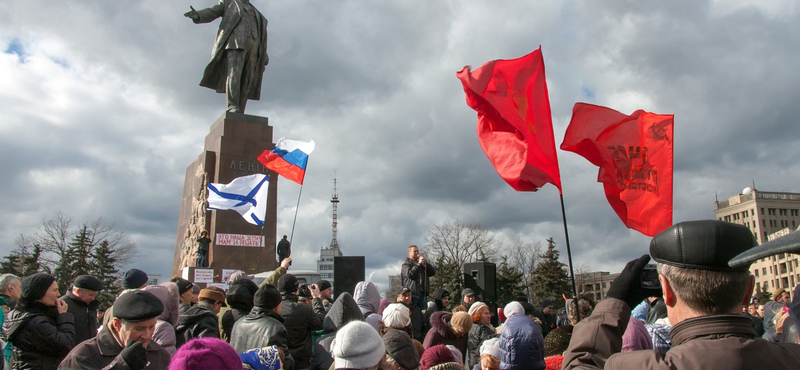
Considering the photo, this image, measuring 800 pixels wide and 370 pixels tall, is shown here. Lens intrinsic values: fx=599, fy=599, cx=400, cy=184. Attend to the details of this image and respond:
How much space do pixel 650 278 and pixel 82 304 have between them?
A: 16.9ft

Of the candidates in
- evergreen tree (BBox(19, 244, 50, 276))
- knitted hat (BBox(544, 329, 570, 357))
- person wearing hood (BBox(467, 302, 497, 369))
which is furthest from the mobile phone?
evergreen tree (BBox(19, 244, 50, 276))

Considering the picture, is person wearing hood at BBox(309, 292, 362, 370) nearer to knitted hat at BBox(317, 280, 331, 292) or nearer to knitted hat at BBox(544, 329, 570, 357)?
knitted hat at BBox(317, 280, 331, 292)

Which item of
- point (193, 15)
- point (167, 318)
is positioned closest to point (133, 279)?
point (167, 318)

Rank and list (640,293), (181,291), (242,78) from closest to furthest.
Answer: (640,293)
(181,291)
(242,78)

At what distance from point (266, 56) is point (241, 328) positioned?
14.3 metres

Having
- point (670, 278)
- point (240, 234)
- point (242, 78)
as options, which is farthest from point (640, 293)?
point (242, 78)

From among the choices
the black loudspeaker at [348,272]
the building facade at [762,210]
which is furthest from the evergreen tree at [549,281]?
the building facade at [762,210]

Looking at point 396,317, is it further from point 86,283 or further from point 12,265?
point 12,265

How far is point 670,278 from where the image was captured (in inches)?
78.0

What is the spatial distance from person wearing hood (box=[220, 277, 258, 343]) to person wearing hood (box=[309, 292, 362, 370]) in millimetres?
815

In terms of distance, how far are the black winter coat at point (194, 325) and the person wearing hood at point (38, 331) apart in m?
0.83

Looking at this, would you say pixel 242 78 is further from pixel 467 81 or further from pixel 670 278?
pixel 670 278

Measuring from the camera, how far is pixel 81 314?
555 centimetres

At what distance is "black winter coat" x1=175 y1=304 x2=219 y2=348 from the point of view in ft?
16.5
